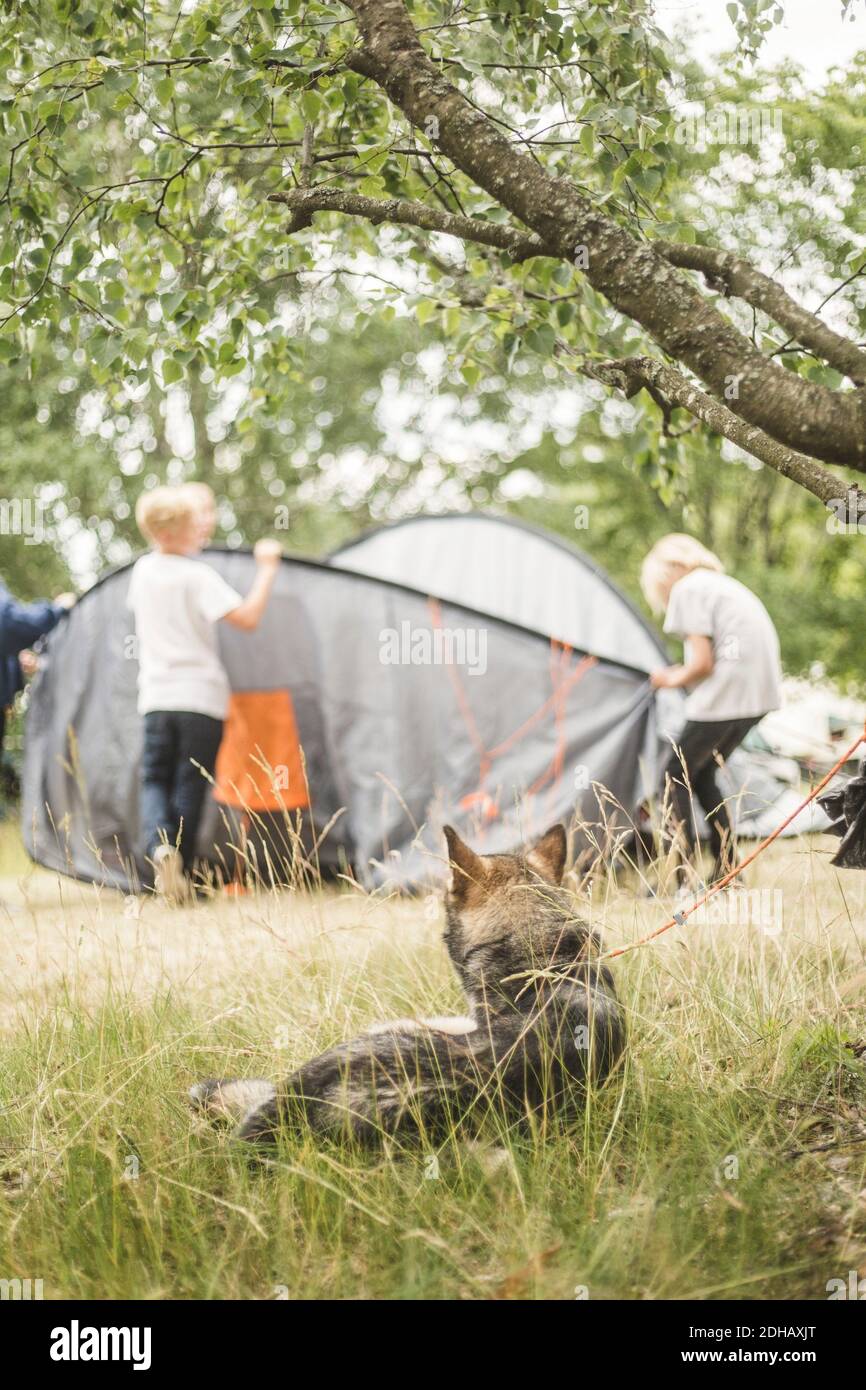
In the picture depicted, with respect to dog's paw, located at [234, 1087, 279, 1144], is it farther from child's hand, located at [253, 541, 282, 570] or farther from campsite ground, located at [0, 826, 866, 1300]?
child's hand, located at [253, 541, 282, 570]

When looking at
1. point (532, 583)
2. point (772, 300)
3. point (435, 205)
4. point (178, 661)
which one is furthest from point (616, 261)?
point (532, 583)

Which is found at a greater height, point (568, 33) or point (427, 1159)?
point (568, 33)

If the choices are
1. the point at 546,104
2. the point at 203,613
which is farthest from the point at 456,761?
the point at 546,104

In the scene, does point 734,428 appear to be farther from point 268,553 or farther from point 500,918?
point 268,553

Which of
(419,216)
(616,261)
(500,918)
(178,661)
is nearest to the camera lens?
(616,261)

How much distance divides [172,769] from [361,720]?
1019 mm

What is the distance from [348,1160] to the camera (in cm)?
223

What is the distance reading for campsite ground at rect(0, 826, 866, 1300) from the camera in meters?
1.97

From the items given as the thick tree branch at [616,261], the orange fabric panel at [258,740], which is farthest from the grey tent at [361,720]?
the thick tree branch at [616,261]

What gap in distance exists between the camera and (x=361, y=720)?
18.0 ft

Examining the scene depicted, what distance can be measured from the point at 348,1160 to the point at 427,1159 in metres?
0.17

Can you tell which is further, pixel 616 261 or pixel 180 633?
pixel 180 633

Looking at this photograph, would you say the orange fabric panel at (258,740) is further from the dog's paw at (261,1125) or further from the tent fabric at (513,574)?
the dog's paw at (261,1125)
